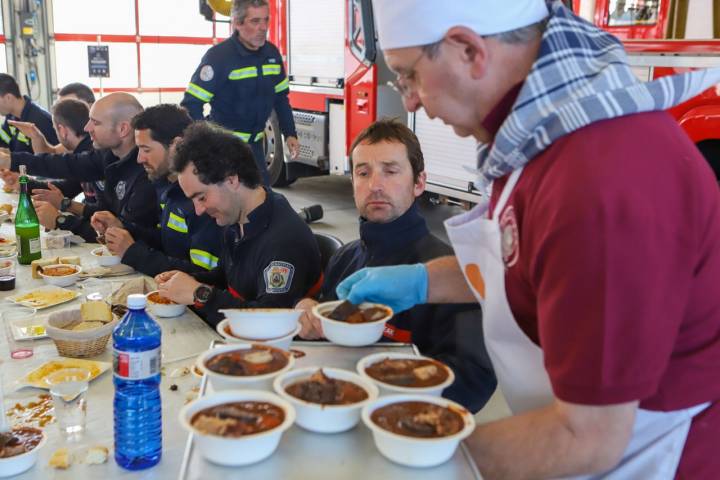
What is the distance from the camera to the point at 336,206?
790 cm

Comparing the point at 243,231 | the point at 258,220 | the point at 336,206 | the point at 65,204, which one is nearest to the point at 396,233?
the point at 258,220

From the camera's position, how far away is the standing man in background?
17.3ft

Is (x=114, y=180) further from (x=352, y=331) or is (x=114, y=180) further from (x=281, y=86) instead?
(x=352, y=331)

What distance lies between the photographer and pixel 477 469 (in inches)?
45.4

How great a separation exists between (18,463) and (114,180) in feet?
9.20

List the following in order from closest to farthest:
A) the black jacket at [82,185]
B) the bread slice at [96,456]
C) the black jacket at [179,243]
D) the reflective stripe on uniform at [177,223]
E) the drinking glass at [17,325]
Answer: the bread slice at [96,456] < the drinking glass at [17,325] < the black jacket at [179,243] < the reflective stripe on uniform at [177,223] < the black jacket at [82,185]

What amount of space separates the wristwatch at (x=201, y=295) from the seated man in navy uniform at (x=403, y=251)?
15.9 inches

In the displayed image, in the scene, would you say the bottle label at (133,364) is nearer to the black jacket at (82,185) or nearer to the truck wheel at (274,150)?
the black jacket at (82,185)

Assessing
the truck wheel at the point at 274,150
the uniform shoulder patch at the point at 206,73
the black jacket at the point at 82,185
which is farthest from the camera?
the truck wheel at the point at 274,150

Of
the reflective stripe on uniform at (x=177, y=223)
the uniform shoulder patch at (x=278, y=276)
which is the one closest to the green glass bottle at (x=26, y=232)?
the reflective stripe on uniform at (x=177, y=223)

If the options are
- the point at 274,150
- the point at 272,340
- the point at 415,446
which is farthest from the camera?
the point at 274,150

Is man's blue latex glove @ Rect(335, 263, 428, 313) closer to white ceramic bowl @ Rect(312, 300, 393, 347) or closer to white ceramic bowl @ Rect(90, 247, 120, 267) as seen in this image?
white ceramic bowl @ Rect(312, 300, 393, 347)

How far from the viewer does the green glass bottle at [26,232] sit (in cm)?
305

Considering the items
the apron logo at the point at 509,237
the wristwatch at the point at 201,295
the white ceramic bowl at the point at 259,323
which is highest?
the apron logo at the point at 509,237
